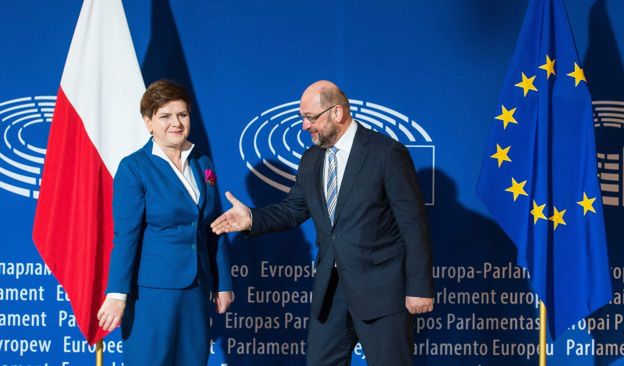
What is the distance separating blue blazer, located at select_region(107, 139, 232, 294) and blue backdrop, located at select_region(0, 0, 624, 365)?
1140 mm

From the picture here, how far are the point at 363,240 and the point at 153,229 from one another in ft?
2.82

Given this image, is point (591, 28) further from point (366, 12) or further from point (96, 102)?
point (96, 102)

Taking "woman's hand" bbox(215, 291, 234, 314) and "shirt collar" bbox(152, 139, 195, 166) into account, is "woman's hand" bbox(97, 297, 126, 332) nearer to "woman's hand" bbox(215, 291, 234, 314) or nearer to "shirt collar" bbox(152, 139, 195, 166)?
"woman's hand" bbox(215, 291, 234, 314)

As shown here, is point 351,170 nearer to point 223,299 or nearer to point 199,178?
point 199,178

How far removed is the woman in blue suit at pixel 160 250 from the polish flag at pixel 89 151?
574 mm

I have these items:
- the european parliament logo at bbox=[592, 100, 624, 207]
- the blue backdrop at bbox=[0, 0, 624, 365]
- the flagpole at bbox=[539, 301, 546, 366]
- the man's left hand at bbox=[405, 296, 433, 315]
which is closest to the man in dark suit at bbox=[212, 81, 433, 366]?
the man's left hand at bbox=[405, 296, 433, 315]

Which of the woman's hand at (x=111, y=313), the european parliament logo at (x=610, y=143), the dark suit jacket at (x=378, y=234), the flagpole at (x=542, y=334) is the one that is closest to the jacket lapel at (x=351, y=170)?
the dark suit jacket at (x=378, y=234)

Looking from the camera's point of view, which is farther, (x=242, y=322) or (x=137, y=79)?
(x=242, y=322)

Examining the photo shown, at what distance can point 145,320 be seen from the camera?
302 cm

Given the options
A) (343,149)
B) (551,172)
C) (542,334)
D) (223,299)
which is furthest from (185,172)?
(542,334)

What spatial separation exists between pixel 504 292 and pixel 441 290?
0.36 metres

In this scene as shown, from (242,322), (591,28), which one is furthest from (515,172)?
(242,322)

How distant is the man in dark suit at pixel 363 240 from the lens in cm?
311

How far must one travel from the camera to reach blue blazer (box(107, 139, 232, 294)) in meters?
3.01
